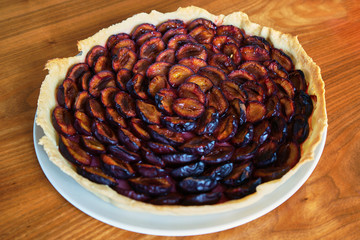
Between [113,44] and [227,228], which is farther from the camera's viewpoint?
[113,44]

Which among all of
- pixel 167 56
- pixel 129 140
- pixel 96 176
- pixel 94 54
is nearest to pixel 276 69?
pixel 167 56

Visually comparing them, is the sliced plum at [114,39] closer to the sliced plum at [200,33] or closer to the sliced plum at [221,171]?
the sliced plum at [200,33]

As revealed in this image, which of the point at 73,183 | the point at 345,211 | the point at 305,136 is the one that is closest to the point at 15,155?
the point at 73,183

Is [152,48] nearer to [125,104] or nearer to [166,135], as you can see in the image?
[125,104]

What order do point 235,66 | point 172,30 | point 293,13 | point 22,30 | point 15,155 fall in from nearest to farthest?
point 15,155 → point 235,66 → point 172,30 → point 22,30 → point 293,13

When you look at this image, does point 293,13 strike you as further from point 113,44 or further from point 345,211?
point 345,211

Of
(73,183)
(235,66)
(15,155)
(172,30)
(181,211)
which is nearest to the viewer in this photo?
(181,211)
